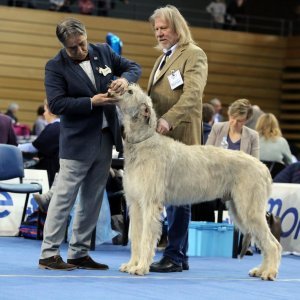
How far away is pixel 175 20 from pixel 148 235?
1431 millimetres

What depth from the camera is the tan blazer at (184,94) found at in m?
5.54

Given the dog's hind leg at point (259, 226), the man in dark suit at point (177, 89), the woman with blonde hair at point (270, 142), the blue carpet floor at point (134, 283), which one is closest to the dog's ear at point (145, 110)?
the man in dark suit at point (177, 89)

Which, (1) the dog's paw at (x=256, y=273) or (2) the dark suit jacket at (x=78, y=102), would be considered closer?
(2) the dark suit jacket at (x=78, y=102)

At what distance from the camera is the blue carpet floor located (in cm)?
453

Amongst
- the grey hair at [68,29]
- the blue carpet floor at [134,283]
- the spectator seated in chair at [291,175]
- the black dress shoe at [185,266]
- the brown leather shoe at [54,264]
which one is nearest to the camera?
the blue carpet floor at [134,283]

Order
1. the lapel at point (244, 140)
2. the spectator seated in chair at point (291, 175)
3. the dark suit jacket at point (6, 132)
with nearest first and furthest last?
1. the lapel at point (244, 140)
2. the spectator seated in chair at point (291, 175)
3. the dark suit jacket at point (6, 132)

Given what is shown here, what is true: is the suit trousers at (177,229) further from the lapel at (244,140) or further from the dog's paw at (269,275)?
the lapel at (244,140)

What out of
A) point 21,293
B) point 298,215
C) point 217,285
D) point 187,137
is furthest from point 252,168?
point 298,215

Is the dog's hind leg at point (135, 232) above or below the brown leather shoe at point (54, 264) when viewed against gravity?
above

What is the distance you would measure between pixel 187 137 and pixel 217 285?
1077mm

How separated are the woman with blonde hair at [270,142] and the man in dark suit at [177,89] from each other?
4143 mm

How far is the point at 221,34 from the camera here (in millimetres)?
18828

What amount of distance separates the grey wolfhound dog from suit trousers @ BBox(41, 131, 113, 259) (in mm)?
199

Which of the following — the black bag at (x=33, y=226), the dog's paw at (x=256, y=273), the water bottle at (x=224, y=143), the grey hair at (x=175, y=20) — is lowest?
the black bag at (x=33, y=226)
